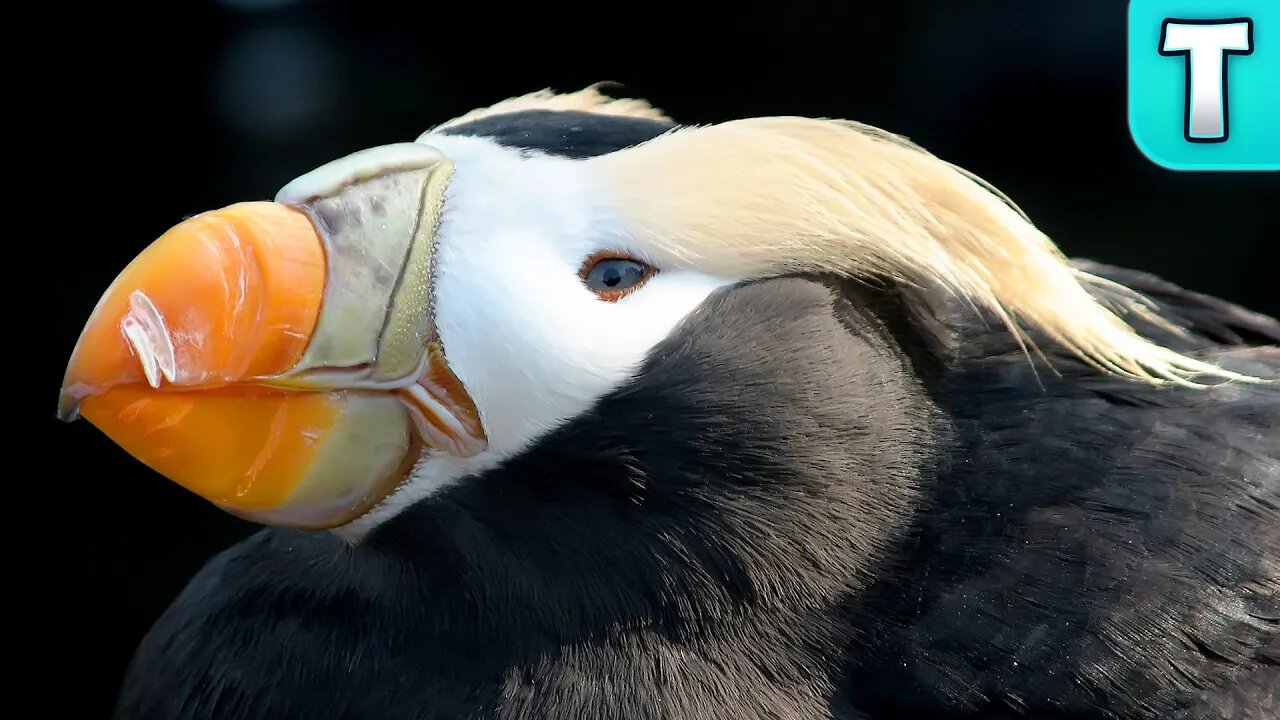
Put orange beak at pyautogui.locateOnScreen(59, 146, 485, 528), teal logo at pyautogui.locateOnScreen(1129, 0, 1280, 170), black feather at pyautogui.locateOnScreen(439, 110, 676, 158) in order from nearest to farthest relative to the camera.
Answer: orange beak at pyautogui.locateOnScreen(59, 146, 485, 528) < black feather at pyautogui.locateOnScreen(439, 110, 676, 158) < teal logo at pyautogui.locateOnScreen(1129, 0, 1280, 170)

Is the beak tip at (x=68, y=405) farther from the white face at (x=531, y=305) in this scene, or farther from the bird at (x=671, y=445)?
the white face at (x=531, y=305)

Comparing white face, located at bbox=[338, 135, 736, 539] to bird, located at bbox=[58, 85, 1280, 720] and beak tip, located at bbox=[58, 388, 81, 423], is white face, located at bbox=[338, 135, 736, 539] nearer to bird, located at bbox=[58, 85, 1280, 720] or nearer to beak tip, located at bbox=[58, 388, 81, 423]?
bird, located at bbox=[58, 85, 1280, 720]

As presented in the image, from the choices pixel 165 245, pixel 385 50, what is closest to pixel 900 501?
pixel 165 245

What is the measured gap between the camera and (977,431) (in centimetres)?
131

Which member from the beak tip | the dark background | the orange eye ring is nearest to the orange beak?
the beak tip

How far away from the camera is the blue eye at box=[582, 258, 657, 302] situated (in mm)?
1156

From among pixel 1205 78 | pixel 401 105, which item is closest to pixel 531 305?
pixel 401 105

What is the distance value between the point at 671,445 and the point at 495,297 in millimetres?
205

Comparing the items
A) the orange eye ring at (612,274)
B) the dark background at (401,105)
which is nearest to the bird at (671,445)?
the orange eye ring at (612,274)

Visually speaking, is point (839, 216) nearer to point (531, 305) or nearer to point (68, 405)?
point (531, 305)

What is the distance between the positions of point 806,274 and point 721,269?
0.09m

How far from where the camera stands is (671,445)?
3.81 ft

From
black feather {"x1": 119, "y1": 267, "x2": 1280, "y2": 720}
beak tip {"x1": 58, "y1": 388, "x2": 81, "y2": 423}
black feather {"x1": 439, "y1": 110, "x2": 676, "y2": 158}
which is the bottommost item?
black feather {"x1": 119, "y1": 267, "x2": 1280, "y2": 720}

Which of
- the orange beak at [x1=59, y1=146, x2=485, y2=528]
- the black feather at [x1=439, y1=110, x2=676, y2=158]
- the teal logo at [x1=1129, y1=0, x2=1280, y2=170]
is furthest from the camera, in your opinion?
the teal logo at [x1=1129, y1=0, x2=1280, y2=170]
